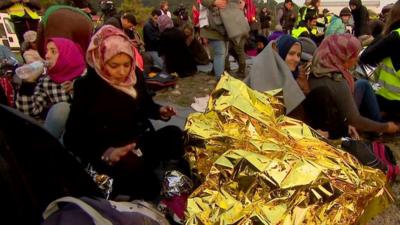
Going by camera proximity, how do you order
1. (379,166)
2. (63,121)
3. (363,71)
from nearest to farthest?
(379,166) < (63,121) < (363,71)

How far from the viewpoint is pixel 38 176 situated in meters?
1.32

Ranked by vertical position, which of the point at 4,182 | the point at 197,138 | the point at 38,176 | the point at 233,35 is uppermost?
the point at 4,182

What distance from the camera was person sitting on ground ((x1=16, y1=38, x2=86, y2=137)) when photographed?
2582mm

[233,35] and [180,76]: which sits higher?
[233,35]

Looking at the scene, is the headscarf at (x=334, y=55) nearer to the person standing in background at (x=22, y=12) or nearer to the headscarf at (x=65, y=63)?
the headscarf at (x=65, y=63)

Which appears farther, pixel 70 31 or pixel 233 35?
pixel 233 35

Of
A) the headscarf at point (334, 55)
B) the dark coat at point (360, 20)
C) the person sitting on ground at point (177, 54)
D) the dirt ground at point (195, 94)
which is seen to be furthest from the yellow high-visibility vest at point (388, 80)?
the dark coat at point (360, 20)

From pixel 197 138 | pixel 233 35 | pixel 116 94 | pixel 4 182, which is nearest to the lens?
pixel 4 182

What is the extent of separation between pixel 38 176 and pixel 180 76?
14.8 ft

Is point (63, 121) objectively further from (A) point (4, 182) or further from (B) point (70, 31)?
(A) point (4, 182)

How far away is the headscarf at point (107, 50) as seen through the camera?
6.89ft

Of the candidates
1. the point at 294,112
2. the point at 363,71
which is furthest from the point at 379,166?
the point at 363,71

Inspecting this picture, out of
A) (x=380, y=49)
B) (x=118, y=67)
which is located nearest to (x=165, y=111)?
Result: (x=118, y=67)

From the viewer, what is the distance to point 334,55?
2889 millimetres
